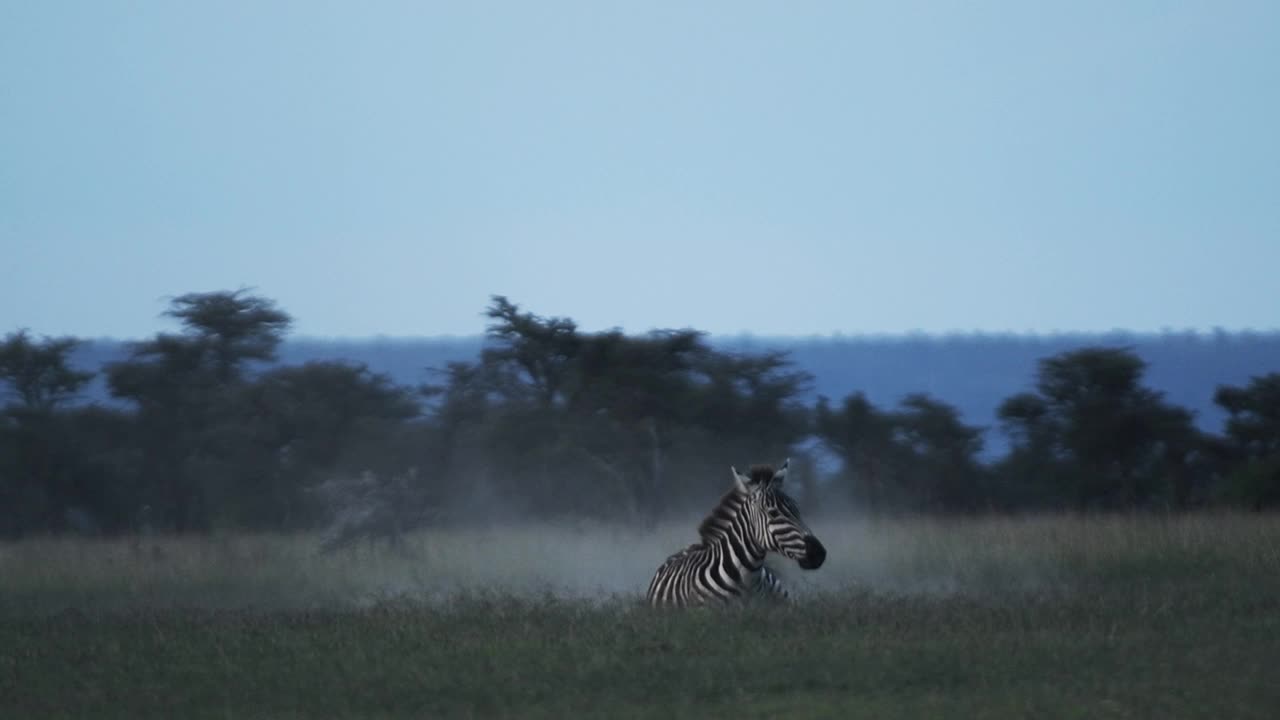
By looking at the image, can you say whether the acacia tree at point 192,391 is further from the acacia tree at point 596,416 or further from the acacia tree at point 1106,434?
the acacia tree at point 1106,434

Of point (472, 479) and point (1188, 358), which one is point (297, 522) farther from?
point (1188, 358)

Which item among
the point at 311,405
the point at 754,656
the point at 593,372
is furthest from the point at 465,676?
the point at 311,405

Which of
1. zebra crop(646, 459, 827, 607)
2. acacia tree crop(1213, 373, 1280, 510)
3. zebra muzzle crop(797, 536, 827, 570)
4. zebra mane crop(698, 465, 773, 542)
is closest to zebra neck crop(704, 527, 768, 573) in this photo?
zebra crop(646, 459, 827, 607)

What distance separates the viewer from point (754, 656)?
8422mm

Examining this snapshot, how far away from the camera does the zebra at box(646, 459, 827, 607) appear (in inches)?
425

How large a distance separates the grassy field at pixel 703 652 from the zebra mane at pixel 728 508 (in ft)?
2.83

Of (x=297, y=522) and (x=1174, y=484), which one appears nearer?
(x=297, y=522)

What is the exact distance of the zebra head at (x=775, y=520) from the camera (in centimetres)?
1057

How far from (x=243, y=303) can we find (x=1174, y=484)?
15.2m

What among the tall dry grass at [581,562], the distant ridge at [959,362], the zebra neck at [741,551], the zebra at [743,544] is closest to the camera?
Result: the zebra at [743,544]

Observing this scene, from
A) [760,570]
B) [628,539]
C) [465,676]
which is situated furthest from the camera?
[628,539]

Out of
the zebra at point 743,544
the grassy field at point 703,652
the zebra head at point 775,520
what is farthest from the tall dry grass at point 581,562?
the zebra head at point 775,520

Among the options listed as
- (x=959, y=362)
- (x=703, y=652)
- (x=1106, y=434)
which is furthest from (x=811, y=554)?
(x=959, y=362)

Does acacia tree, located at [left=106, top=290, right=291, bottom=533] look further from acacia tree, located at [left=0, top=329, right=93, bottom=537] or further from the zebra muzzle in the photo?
the zebra muzzle
